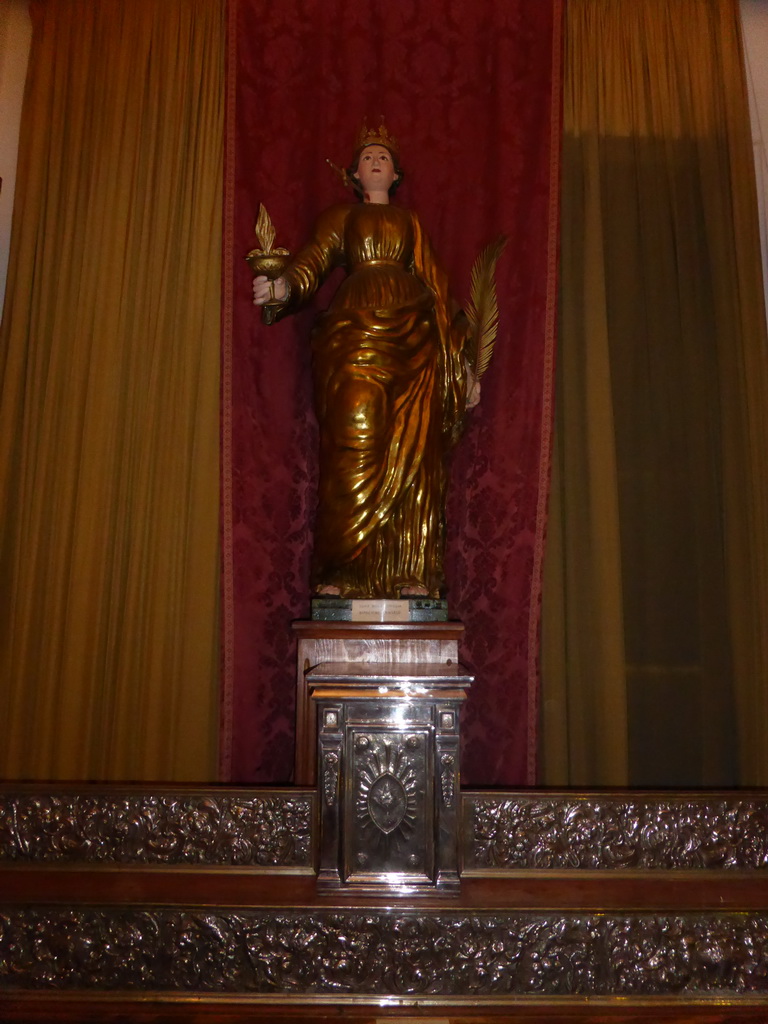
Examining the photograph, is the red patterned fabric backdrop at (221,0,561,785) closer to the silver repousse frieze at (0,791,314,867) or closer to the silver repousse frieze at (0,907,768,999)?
the silver repousse frieze at (0,791,314,867)

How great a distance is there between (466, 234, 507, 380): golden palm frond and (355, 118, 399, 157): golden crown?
1.84ft

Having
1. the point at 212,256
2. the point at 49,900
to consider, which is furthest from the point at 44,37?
the point at 49,900

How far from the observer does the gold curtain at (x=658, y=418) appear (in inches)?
120

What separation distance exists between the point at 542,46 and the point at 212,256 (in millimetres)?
1642

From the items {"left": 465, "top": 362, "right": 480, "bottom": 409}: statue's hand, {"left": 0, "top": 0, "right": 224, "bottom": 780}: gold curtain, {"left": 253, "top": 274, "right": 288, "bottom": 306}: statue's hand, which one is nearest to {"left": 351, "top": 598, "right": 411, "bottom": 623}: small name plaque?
{"left": 0, "top": 0, "right": 224, "bottom": 780}: gold curtain

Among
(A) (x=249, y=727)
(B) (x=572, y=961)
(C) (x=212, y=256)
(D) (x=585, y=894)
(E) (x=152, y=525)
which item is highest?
(C) (x=212, y=256)

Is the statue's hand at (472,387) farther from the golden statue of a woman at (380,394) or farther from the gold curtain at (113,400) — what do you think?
the gold curtain at (113,400)

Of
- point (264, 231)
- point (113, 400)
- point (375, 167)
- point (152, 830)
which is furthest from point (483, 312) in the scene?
point (152, 830)

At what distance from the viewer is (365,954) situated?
1.58 meters

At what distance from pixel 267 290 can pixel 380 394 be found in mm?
526

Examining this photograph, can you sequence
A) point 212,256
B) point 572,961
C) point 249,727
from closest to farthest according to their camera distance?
point 572,961, point 249,727, point 212,256

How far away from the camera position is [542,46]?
3418 millimetres

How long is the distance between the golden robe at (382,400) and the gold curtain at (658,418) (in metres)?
0.61

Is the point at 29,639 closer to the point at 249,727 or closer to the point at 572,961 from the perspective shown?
the point at 249,727
